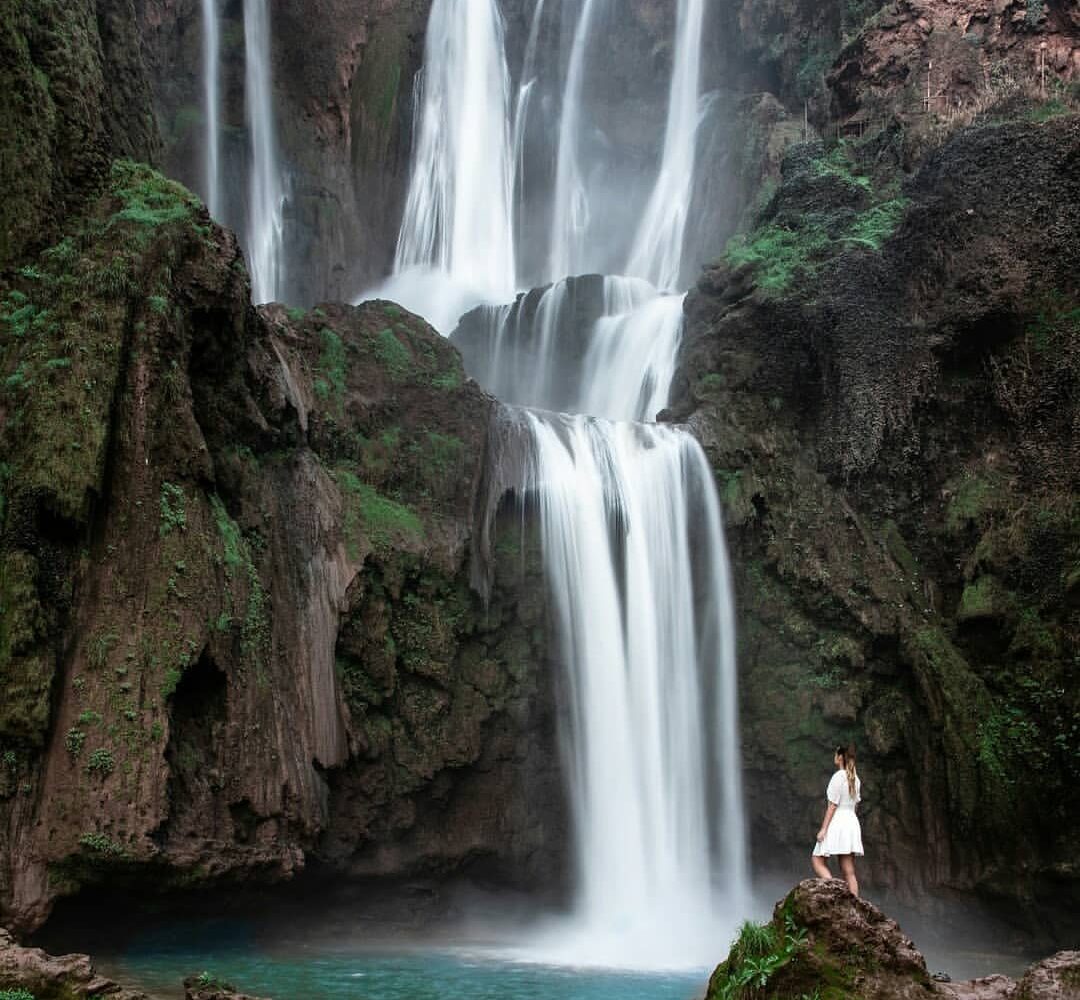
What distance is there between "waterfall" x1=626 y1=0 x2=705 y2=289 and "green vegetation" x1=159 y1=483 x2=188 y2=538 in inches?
690

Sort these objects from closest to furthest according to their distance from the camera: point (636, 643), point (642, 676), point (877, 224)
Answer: point (642, 676)
point (636, 643)
point (877, 224)

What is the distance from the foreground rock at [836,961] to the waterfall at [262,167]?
2030 centimetres

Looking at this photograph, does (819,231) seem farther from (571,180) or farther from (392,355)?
(571,180)

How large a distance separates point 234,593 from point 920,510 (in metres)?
10.5

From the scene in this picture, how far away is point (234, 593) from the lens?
10.8 m

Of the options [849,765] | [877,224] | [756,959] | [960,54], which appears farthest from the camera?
[960,54]

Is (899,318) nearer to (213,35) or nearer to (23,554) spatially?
(23,554)

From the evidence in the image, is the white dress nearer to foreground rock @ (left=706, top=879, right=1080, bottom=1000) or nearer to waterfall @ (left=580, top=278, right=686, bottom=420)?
foreground rock @ (left=706, top=879, right=1080, bottom=1000)

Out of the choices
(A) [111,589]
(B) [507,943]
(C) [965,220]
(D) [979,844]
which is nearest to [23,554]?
(A) [111,589]

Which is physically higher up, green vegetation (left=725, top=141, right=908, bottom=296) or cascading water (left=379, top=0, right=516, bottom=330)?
cascading water (left=379, top=0, right=516, bottom=330)

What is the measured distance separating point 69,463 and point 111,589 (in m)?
1.25

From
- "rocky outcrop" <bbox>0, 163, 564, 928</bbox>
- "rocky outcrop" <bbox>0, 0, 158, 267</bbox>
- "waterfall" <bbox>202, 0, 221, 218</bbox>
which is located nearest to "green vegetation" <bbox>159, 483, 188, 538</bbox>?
"rocky outcrop" <bbox>0, 163, 564, 928</bbox>

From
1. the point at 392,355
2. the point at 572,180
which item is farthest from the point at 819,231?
the point at 572,180

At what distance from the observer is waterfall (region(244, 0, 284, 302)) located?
80.7ft
